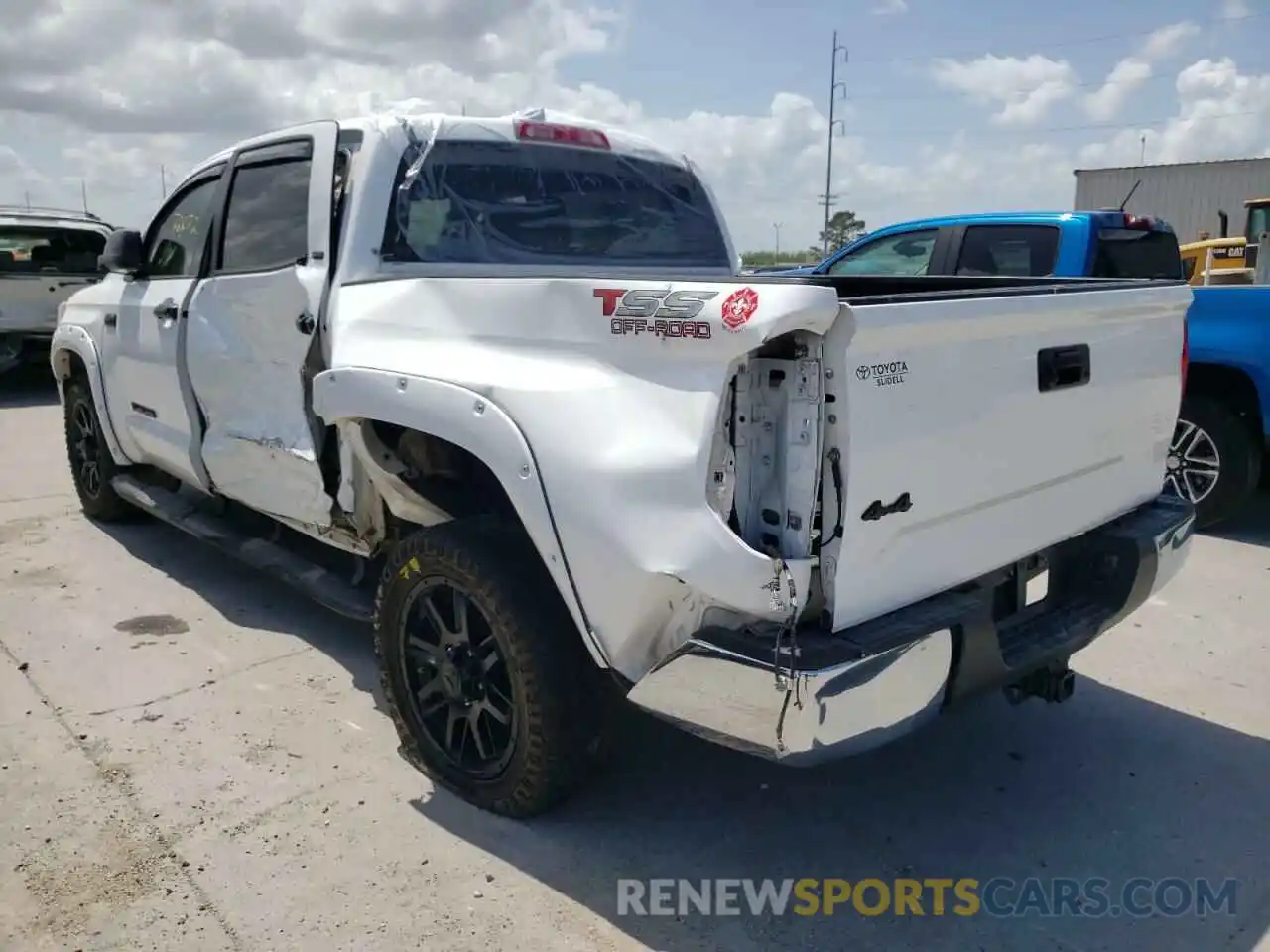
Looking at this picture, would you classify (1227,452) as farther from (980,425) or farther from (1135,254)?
(980,425)

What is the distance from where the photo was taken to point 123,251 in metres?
4.78

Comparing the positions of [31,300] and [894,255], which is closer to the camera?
[894,255]

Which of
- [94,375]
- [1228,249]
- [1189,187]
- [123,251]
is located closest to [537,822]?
[123,251]

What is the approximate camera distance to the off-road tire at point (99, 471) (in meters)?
5.79

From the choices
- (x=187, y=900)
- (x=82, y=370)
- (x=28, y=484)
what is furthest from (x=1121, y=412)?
(x=28, y=484)

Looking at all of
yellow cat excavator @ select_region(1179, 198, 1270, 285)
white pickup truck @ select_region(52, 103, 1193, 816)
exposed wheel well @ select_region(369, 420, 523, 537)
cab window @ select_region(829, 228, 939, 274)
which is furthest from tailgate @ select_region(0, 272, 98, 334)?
yellow cat excavator @ select_region(1179, 198, 1270, 285)

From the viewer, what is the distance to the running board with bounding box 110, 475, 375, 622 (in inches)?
149

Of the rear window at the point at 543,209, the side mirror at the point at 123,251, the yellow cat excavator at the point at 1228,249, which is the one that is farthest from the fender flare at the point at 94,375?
the yellow cat excavator at the point at 1228,249

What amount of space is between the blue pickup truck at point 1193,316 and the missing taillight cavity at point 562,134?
127 inches

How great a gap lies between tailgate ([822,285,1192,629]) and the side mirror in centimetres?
386

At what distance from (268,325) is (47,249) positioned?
9.28 metres

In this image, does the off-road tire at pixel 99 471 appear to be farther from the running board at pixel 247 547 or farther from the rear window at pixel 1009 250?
the rear window at pixel 1009 250

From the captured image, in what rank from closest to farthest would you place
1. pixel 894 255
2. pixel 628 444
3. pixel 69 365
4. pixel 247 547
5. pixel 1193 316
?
pixel 628 444 < pixel 247 547 < pixel 1193 316 < pixel 69 365 < pixel 894 255

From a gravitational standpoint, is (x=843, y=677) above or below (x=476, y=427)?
below
